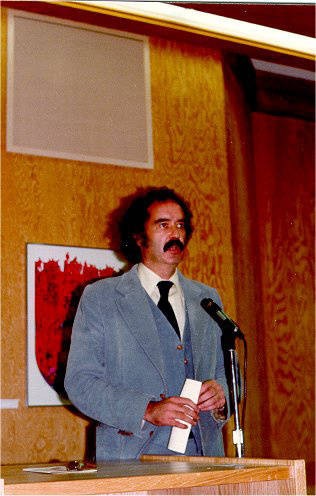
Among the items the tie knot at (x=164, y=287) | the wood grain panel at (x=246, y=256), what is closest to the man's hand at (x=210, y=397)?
the tie knot at (x=164, y=287)

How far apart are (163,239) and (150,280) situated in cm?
17

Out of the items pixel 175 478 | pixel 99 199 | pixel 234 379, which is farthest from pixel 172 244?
pixel 99 199

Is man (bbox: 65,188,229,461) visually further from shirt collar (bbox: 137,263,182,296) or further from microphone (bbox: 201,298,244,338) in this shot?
microphone (bbox: 201,298,244,338)

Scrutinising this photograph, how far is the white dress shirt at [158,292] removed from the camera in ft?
9.10

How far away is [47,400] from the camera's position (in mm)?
3963

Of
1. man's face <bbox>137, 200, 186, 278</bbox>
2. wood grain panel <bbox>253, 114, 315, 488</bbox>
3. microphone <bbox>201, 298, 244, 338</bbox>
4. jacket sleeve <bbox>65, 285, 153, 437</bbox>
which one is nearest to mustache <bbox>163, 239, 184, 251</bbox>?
man's face <bbox>137, 200, 186, 278</bbox>

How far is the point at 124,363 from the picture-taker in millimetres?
2514

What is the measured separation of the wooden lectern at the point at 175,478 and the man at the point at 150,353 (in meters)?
0.29

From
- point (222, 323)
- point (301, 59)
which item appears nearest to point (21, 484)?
point (222, 323)

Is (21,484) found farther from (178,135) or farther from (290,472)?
(178,135)

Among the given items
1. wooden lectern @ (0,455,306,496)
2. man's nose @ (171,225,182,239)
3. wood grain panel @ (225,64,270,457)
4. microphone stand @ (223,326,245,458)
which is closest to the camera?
wooden lectern @ (0,455,306,496)

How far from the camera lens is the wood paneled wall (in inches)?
155

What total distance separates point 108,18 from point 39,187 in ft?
3.75

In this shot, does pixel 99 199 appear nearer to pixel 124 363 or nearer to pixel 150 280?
pixel 150 280
